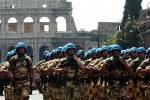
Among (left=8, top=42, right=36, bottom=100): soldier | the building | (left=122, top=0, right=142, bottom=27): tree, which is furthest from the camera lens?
the building

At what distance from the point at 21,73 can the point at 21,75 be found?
0.16 ft

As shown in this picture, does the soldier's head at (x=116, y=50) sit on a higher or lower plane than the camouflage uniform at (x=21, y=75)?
higher

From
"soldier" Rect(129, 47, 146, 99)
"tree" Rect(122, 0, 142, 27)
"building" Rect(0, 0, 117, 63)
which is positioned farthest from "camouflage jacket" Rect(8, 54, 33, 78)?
"building" Rect(0, 0, 117, 63)

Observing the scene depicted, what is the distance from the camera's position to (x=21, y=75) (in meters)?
13.4

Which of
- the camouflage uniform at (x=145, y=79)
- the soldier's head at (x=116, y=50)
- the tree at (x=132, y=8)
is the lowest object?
the camouflage uniform at (x=145, y=79)

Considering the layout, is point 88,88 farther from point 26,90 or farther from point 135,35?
point 135,35

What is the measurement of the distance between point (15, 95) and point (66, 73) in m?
2.22

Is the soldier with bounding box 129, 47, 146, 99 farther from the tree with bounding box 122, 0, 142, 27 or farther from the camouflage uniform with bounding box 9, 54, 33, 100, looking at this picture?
the tree with bounding box 122, 0, 142, 27

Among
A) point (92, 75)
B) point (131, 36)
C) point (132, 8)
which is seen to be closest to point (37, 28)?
point (132, 8)

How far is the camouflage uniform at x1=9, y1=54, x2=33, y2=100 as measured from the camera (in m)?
13.2

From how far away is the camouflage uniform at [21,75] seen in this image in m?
13.2

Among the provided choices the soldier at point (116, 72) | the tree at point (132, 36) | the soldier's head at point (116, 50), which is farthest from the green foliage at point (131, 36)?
the soldier's head at point (116, 50)

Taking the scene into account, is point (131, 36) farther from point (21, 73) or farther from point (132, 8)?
point (21, 73)

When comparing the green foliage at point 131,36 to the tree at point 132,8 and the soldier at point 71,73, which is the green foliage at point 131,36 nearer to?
the tree at point 132,8
